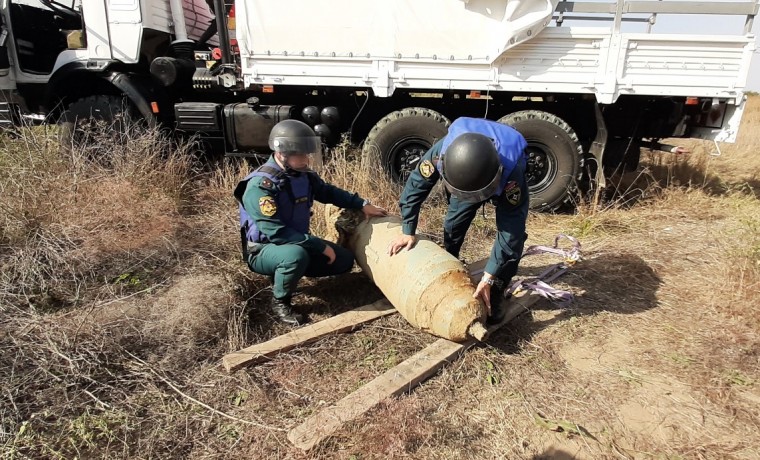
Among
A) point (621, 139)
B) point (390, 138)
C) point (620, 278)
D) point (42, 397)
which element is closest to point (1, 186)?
point (42, 397)

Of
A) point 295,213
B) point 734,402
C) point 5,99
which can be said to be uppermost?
point 5,99

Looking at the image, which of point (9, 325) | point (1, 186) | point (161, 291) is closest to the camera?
point (9, 325)

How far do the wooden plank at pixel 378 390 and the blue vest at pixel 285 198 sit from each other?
121 centimetres

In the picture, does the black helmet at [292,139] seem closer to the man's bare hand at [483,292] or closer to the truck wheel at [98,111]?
the man's bare hand at [483,292]

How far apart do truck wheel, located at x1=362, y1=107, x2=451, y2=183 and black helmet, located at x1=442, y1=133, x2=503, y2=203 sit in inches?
105

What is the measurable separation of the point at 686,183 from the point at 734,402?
492 centimetres

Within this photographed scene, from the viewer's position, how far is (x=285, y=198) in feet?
9.86

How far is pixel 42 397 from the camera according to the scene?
2160 mm

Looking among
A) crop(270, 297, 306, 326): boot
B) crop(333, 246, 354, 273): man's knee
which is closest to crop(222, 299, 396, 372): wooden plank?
crop(270, 297, 306, 326): boot

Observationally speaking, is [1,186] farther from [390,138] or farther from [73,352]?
[390,138]

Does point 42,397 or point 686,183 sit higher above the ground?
point 686,183

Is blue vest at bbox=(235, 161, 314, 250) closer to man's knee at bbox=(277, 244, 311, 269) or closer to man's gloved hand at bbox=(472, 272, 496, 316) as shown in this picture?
man's knee at bbox=(277, 244, 311, 269)

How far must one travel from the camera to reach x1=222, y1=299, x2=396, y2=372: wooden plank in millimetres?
2553

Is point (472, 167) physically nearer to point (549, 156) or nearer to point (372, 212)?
point (372, 212)
